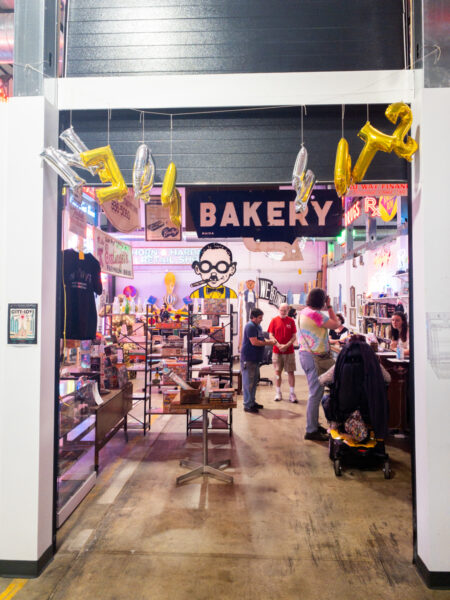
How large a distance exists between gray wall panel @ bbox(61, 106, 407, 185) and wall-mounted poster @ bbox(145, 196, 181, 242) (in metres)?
2.06

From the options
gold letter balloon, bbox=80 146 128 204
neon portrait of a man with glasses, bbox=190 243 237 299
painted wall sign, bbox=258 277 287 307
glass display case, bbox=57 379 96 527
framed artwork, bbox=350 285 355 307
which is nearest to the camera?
gold letter balloon, bbox=80 146 128 204

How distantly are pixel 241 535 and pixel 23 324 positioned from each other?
225cm

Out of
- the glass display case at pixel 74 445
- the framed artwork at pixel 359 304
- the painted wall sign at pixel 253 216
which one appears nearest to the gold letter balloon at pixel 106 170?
the painted wall sign at pixel 253 216

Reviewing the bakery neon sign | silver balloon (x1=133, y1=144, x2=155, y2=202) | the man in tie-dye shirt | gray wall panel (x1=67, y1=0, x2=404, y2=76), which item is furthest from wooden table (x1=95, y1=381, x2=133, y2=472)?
the bakery neon sign

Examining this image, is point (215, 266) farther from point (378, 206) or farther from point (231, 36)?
point (378, 206)

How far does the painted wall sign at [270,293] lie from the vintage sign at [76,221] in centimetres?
952

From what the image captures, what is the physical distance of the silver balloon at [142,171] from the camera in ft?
8.95

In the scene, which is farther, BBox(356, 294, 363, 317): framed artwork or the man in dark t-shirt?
BBox(356, 294, 363, 317): framed artwork

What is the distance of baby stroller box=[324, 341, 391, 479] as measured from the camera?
4.07 m

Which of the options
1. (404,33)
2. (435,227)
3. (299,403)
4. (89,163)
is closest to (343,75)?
(404,33)

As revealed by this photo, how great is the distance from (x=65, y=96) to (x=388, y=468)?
177 inches

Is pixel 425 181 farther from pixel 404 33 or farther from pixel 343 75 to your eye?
pixel 404 33

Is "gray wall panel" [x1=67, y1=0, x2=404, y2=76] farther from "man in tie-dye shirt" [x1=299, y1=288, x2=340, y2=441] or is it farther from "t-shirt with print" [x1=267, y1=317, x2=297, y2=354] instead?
"t-shirt with print" [x1=267, y1=317, x2=297, y2=354]

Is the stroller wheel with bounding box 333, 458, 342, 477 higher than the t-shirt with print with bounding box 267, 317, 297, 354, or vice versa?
the t-shirt with print with bounding box 267, 317, 297, 354
